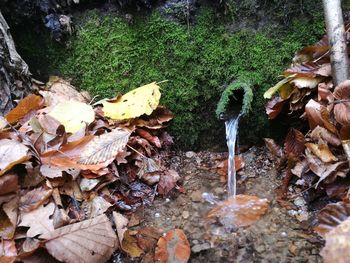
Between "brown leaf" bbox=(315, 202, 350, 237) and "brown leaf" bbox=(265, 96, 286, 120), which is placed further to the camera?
"brown leaf" bbox=(265, 96, 286, 120)

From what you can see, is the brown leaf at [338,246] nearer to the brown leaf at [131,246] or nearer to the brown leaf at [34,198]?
the brown leaf at [131,246]

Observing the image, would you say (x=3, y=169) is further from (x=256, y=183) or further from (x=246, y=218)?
(x=256, y=183)

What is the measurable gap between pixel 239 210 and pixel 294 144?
0.54m

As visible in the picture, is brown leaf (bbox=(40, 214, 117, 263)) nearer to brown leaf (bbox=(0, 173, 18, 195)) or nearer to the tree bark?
brown leaf (bbox=(0, 173, 18, 195))

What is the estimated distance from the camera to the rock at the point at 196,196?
2.41 m

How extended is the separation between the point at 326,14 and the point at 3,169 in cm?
205

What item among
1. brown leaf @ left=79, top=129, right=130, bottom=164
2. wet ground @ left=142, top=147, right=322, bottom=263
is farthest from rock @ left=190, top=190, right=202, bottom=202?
brown leaf @ left=79, top=129, right=130, bottom=164

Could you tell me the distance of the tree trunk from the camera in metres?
2.58

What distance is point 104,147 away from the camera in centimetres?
225

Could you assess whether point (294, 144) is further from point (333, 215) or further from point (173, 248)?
point (173, 248)

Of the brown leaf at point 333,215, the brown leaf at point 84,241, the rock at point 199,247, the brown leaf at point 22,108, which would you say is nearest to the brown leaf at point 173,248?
the rock at point 199,247

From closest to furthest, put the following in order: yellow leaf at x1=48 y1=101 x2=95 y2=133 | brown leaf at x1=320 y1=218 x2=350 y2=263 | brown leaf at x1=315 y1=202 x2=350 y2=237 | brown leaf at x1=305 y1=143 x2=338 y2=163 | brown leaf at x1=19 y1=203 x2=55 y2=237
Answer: brown leaf at x1=320 y1=218 x2=350 y2=263
brown leaf at x1=315 y1=202 x2=350 y2=237
brown leaf at x1=19 y1=203 x2=55 y2=237
brown leaf at x1=305 y1=143 x2=338 y2=163
yellow leaf at x1=48 y1=101 x2=95 y2=133

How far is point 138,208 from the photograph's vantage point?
2314mm

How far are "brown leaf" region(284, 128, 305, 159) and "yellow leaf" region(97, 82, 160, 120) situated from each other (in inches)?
35.7
